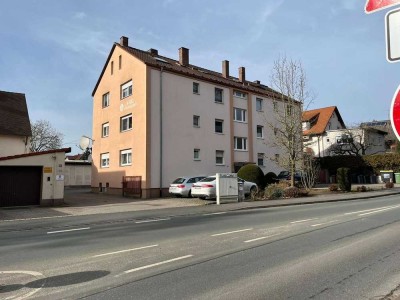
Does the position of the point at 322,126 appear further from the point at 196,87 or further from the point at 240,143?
the point at 196,87

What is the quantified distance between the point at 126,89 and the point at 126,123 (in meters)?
2.89

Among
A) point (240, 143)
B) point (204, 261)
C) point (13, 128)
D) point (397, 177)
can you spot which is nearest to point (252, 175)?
point (240, 143)

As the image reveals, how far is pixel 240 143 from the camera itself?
116ft

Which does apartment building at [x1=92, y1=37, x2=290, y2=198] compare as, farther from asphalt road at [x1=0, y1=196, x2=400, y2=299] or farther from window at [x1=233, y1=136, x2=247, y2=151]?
asphalt road at [x1=0, y1=196, x2=400, y2=299]

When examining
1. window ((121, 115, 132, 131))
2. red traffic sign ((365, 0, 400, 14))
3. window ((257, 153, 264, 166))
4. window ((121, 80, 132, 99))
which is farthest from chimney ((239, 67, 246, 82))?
red traffic sign ((365, 0, 400, 14))

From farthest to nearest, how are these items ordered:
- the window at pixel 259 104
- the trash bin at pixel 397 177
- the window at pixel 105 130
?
the trash bin at pixel 397 177 → the window at pixel 259 104 → the window at pixel 105 130

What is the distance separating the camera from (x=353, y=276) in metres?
6.27

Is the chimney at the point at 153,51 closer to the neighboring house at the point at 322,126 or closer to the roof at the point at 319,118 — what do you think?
the neighboring house at the point at 322,126

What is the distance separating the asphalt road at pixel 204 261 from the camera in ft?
18.0

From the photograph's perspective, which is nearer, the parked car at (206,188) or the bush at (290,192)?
the parked car at (206,188)

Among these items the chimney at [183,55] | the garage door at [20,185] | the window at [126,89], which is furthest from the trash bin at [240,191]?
the chimney at [183,55]

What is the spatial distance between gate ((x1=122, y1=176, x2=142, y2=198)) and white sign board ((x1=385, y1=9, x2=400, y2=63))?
2512 centimetres

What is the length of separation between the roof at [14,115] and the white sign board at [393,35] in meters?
30.9

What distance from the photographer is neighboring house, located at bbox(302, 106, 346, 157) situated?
54938 mm
